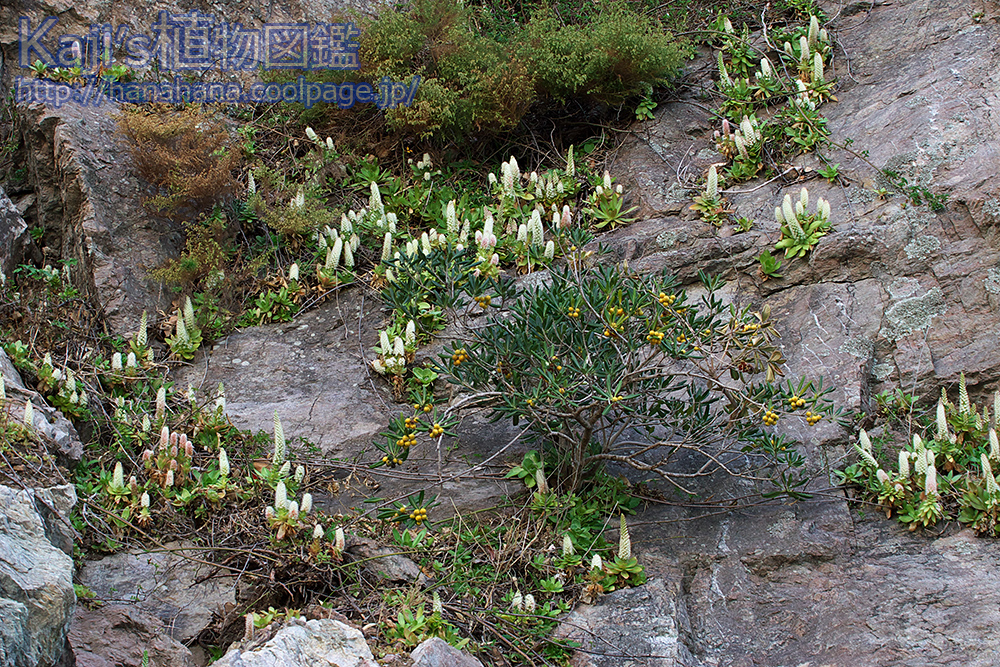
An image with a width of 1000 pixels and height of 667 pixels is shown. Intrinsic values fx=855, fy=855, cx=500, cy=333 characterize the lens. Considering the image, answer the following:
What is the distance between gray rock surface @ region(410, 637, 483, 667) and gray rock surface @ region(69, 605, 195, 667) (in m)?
1.15

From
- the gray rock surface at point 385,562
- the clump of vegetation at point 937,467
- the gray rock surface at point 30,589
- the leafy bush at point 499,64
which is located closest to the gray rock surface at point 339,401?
the gray rock surface at point 385,562

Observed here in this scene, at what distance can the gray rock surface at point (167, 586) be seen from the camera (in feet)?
14.2

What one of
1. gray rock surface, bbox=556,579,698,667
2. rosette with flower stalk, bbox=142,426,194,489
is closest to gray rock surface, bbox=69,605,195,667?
rosette with flower stalk, bbox=142,426,194,489

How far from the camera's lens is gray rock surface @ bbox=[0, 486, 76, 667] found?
2.96 meters

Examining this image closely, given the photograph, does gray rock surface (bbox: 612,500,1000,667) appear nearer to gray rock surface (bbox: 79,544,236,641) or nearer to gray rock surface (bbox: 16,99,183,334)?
gray rock surface (bbox: 79,544,236,641)

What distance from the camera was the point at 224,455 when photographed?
5125 millimetres

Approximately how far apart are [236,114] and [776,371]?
588 cm

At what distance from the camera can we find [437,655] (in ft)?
11.8

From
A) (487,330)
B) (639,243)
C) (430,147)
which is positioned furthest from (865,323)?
(430,147)

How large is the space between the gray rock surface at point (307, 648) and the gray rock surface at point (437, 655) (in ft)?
0.61

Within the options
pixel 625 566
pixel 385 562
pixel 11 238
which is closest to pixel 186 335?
pixel 11 238

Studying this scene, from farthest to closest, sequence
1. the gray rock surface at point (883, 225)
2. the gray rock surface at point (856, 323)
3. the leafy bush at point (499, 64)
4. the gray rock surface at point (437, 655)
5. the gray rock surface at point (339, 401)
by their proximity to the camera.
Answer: the leafy bush at point (499, 64) → the gray rock surface at point (883, 225) → the gray rock surface at point (339, 401) → the gray rock surface at point (856, 323) → the gray rock surface at point (437, 655)

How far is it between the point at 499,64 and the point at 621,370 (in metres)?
3.73

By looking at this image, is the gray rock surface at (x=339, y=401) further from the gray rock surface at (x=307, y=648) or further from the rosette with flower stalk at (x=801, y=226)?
the rosette with flower stalk at (x=801, y=226)
